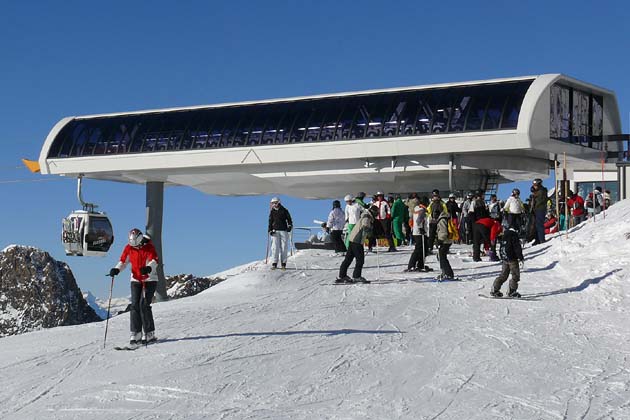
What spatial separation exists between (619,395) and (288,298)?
887cm

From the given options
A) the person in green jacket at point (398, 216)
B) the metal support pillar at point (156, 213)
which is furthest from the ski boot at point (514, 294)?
the metal support pillar at point (156, 213)

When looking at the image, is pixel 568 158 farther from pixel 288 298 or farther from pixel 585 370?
pixel 585 370

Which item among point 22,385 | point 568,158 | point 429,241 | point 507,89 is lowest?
point 22,385

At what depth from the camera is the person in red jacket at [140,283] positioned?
13.9 meters

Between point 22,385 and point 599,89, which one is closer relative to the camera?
point 22,385

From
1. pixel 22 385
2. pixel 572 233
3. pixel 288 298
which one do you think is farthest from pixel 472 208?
pixel 22 385

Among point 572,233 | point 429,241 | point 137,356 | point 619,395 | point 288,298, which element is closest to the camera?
point 619,395

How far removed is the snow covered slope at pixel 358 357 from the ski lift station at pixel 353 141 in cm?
1550

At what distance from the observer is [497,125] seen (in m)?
34.4

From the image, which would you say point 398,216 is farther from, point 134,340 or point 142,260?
point 134,340

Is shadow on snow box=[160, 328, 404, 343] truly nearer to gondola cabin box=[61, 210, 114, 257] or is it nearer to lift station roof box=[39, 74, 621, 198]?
gondola cabin box=[61, 210, 114, 257]

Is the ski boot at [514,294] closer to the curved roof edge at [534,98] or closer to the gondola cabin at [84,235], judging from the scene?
the curved roof edge at [534,98]

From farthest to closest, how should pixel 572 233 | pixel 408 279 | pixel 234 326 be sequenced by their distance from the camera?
pixel 572 233 < pixel 408 279 < pixel 234 326

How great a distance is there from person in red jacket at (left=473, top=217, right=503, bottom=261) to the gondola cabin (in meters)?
16.3
